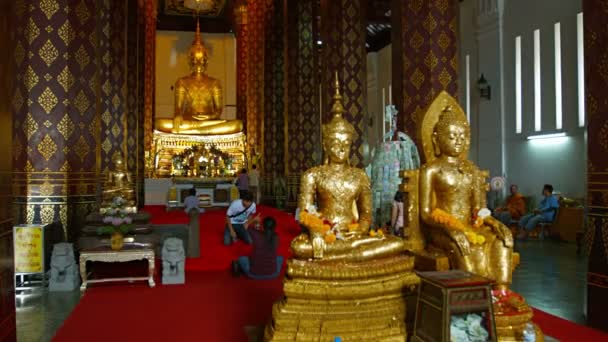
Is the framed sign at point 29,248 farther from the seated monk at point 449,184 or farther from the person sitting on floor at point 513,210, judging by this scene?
the person sitting on floor at point 513,210

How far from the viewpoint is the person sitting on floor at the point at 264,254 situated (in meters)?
6.24

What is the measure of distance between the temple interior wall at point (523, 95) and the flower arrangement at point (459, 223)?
8.01 meters

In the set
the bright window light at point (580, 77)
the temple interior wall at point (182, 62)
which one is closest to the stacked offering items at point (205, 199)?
the temple interior wall at point (182, 62)

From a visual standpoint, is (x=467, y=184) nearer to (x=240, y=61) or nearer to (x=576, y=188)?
(x=576, y=188)

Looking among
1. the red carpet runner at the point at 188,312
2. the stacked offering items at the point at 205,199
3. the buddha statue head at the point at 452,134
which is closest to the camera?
the buddha statue head at the point at 452,134

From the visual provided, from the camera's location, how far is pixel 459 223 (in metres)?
3.91

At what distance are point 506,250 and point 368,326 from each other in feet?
3.56

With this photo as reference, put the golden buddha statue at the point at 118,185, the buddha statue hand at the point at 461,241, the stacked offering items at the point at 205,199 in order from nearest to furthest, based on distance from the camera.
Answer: the buddha statue hand at the point at 461,241 → the golden buddha statue at the point at 118,185 → the stacked offering items at the point at 205,199

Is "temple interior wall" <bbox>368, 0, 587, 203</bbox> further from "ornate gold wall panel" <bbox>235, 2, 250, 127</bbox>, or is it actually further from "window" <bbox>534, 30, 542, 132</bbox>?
"ornate gold wall panel" <bbox>235, 2, 250, 127</bbox>

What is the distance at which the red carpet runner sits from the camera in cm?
432

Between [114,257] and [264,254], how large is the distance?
1772 millimetres

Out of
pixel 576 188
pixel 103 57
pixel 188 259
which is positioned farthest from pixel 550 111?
pixel 103 57

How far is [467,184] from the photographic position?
4129 mm

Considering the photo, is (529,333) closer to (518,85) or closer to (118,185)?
(118,185)
